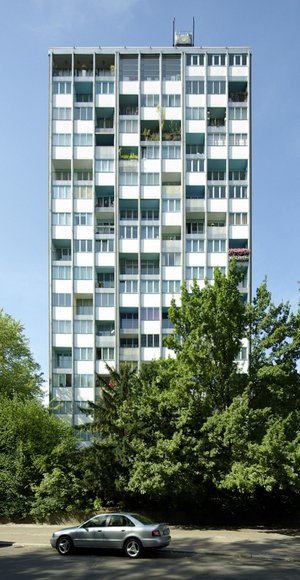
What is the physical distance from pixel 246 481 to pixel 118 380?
404 inches

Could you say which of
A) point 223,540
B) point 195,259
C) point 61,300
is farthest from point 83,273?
point 223,540

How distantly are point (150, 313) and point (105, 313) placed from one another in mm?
4420

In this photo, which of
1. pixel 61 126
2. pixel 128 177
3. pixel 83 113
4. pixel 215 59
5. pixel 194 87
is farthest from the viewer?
pixel 215 59

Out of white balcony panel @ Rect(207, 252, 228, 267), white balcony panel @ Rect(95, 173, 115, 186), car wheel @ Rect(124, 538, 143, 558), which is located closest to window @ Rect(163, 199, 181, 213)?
white balcony panel @ Rect(95, 173, 115, 186)

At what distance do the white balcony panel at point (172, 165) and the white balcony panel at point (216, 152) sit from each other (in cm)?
313

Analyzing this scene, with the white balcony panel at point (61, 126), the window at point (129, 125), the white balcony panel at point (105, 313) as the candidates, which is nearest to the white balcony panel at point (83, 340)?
→ the white balcony panel at point (105, 313)

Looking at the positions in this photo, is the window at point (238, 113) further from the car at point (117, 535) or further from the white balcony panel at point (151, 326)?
the car at point (117, 535)

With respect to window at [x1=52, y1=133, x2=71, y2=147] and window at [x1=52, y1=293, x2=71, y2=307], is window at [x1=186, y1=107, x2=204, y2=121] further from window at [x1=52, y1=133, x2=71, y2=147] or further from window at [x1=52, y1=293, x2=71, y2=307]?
window at [x1=52, y1=293, x2=71, y2=307]

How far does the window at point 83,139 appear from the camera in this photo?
60938mm

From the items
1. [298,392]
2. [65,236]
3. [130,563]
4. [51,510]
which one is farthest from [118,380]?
[65,236]

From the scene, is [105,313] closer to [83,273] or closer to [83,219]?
[83,273]

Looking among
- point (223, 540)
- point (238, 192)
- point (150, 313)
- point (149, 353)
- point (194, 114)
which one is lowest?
point (223, 540)

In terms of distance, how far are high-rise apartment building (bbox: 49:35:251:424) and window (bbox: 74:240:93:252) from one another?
107 mm

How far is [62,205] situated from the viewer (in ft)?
197
